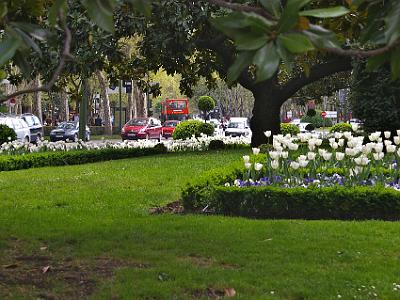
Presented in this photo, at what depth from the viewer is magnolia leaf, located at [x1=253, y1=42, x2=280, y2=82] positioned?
205 cm

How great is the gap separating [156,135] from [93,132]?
11.4m

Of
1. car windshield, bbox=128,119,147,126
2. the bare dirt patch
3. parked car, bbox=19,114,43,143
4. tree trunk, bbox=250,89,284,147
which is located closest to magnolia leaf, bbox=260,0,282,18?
the bare dirt patch

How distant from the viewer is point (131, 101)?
51969 millimetres

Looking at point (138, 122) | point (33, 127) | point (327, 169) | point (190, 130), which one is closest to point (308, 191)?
point (327, 169)

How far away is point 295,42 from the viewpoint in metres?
2.06

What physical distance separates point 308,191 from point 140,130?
1145 inches

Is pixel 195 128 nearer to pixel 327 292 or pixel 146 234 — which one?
pixel 146 234

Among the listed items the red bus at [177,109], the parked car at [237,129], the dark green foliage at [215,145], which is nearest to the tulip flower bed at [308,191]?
the dark green foliage at [215,145]

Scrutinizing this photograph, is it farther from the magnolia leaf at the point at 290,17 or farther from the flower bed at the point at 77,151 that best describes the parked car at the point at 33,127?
the magnolia leaf at the point at 290,17

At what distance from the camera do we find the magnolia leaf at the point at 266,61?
80.9 inches

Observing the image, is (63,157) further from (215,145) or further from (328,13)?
(328,13)

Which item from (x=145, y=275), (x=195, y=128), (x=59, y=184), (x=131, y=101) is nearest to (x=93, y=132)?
(x=131, y=101)

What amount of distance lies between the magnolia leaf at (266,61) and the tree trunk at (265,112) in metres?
17.2

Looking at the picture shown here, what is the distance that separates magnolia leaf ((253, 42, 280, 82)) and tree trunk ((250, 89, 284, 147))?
17217 mm
